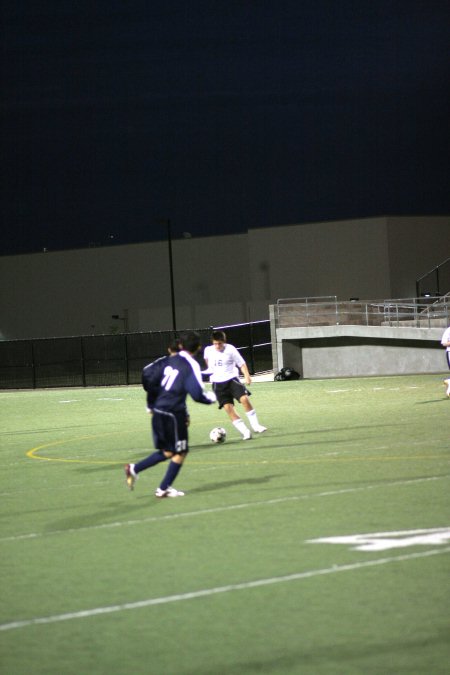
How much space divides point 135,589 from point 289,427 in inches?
553

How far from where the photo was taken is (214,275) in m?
77.2

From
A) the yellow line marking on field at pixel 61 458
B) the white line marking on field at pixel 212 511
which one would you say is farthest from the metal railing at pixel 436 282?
the white line marking on field at pixel 212 511

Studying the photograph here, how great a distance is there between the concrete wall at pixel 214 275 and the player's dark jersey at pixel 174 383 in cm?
5430

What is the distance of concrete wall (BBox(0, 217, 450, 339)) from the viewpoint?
221 feet

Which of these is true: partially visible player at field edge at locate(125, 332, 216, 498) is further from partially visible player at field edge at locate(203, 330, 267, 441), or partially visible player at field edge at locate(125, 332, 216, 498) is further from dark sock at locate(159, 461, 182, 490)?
partially visible player at field edge at locate(203, 330, 267, 441)

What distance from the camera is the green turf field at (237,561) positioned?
670cm

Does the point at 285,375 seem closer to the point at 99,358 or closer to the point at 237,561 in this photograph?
the point at 99,358

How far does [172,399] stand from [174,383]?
0.19 m

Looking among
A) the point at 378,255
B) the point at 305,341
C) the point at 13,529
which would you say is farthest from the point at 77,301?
the point at 13,529

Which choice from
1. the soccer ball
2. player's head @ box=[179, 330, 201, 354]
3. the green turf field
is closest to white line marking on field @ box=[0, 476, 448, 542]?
the green turf field

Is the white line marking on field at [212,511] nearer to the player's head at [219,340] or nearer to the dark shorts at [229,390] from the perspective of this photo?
the player's head at [219,340]

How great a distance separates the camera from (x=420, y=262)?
223 feet

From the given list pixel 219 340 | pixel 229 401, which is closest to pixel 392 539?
pixel 219 340

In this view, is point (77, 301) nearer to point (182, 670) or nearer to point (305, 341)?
point (305, 341)
